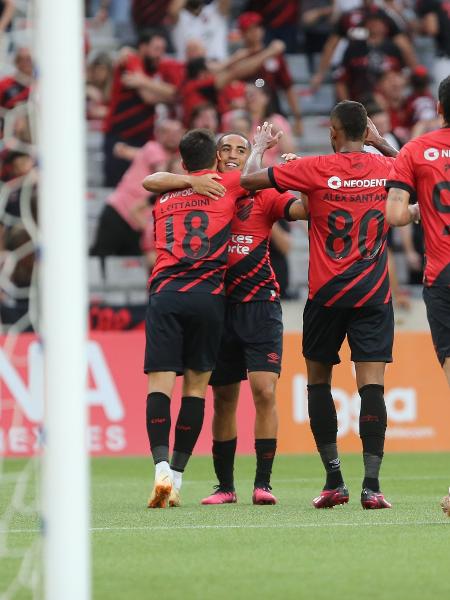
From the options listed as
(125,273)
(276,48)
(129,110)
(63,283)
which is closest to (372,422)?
(63,283)

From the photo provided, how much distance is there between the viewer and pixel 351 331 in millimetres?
7555

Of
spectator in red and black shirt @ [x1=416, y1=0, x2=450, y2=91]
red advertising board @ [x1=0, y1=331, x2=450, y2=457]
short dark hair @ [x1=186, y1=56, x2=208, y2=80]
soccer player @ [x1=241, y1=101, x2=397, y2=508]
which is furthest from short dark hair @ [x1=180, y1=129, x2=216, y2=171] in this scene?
spectator in red and black shirt @ [x1=416, y1=0, x2=450, y2=91]

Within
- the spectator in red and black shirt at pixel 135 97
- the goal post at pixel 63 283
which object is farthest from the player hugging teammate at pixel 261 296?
the spectator in red and black shirt at pixel 135 97

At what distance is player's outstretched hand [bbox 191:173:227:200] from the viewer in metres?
7.90

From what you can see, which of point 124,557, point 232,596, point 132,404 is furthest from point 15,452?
point 232,596

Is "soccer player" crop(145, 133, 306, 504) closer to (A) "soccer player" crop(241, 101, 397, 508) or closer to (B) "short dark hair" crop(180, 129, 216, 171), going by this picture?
(B) "short dark hair" crop(180, 129, 216, 171)

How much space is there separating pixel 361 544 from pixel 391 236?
9.94 meters

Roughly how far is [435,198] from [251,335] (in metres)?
1.85

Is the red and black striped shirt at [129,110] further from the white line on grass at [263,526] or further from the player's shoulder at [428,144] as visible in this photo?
the white line on grass at [263,526]

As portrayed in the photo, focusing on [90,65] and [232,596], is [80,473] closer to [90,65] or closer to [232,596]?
[232,596]

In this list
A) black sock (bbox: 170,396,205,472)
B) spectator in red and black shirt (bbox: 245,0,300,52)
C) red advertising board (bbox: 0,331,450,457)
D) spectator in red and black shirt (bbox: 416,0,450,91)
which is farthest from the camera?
spectator in red and black shirt (bbox: 416,0,450,91)

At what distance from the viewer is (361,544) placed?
570 cm

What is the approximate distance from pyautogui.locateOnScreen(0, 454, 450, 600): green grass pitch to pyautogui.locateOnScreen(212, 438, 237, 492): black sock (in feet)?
0.47

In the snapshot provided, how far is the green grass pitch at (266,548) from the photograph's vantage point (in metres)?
4.65
